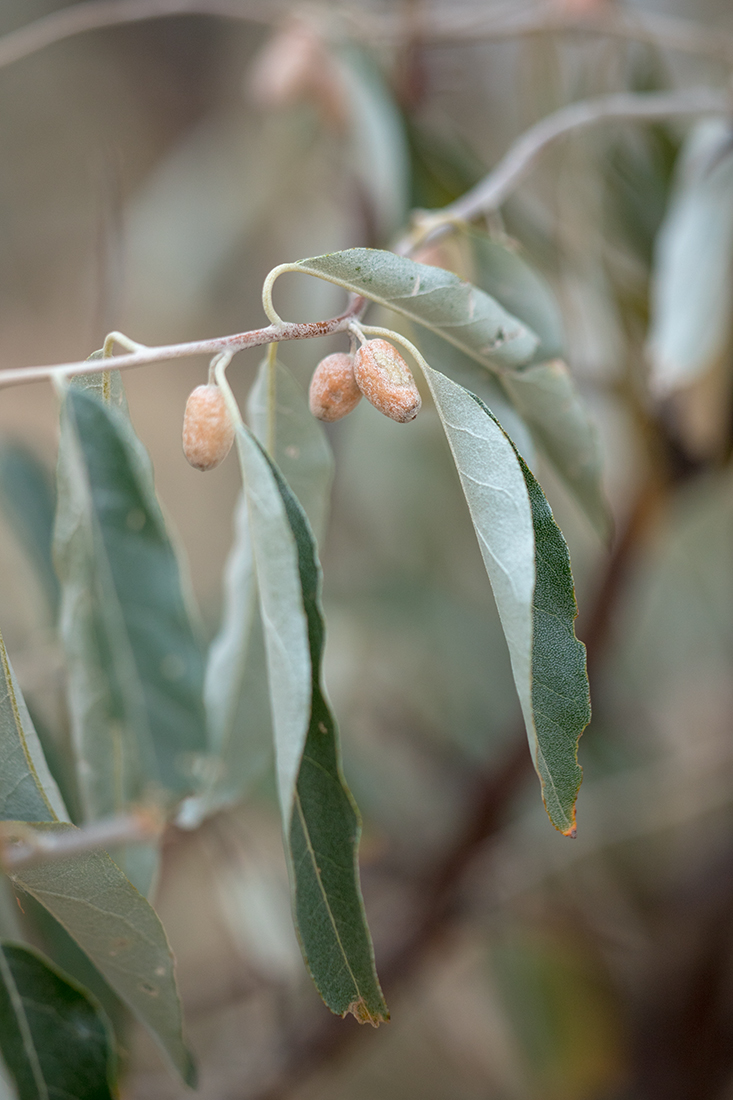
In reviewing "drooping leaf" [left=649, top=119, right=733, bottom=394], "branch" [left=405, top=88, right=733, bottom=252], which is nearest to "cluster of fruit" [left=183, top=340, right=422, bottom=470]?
"branch" [left=405, top=88, right=733, bottom=252]

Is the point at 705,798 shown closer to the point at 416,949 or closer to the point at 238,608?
the point at 416,949

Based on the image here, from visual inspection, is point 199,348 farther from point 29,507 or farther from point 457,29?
point 457,29

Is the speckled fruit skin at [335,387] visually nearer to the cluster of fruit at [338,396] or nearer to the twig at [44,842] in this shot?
the cluster of fruit at [338,396]

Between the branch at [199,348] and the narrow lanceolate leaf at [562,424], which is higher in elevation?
the branch at [199,348]

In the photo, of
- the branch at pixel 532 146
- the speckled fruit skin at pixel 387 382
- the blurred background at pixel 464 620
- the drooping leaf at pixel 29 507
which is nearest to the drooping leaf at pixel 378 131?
the blurred background at pixel 464 620

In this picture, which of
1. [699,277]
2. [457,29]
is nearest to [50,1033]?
[699,277]

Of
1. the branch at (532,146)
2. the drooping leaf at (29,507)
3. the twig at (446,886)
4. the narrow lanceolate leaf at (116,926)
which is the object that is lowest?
the twig at (446,886)

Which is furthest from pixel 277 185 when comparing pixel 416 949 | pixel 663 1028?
pixel 663 1028
